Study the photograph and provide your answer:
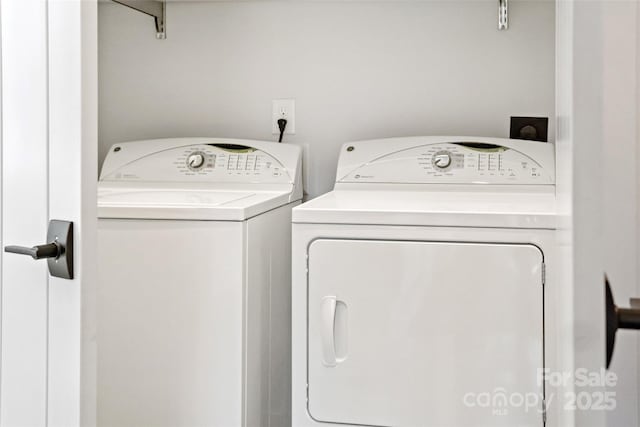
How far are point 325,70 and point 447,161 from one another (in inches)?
22.4

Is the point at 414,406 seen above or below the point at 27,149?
below

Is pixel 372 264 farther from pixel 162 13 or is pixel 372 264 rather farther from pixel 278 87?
pixel 162 13

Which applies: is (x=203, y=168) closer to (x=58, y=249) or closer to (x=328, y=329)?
(x=328, y=329)

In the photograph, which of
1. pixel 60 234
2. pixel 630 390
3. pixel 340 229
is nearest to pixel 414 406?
pixel 340 229

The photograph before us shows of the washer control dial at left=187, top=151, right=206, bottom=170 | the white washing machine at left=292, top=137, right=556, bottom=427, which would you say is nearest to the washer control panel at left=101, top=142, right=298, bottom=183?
the washer control dial at left=187, top=151, right=206, bottom=170

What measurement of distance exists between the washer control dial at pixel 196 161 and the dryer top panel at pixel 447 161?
48cm

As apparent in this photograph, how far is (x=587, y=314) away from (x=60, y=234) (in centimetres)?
98

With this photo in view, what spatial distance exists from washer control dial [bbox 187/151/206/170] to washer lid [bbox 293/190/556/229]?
609 mm

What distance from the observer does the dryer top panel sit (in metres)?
2.15

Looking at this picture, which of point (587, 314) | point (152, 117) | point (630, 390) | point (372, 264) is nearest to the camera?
point (587, 314)

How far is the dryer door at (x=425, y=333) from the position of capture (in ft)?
5.08

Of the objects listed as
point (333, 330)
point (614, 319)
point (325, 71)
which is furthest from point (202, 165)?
point (614, 319)

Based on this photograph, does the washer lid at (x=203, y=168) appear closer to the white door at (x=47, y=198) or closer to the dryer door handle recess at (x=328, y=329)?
the dryer door handle recess at (x=328, y=329)

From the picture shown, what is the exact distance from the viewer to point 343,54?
2410 mm
